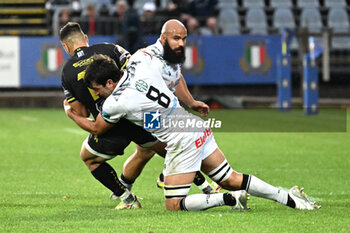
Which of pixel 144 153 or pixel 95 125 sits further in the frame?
pixel 144 153

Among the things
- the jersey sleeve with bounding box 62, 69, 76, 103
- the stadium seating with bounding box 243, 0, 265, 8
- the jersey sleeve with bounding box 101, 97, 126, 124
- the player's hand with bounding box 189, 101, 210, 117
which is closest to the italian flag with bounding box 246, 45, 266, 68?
the stadium seating with bounding box 243, 0, 265, 8

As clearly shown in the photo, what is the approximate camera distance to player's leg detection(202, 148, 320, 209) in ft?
21.4

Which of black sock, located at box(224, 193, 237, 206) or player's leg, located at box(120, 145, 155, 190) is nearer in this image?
black sock, located at box(224, 193, 237, 206)

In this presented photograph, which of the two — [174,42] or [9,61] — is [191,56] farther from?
[174,42]

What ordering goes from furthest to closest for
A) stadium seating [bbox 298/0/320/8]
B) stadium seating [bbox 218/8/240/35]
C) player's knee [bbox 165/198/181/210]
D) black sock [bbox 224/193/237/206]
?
1. stadium seating [bbox 298/0/320/8]
2. stadium seating [bbox 218/8/240/35]
3. player's knee [bbox 165/198/181/210]
4. black sock [bbox 224/193/237/206]

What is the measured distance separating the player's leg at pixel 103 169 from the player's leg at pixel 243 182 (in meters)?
0.76

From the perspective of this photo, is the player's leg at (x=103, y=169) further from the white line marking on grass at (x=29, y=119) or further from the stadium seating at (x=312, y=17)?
the stadium seating at (x=312, y=17)

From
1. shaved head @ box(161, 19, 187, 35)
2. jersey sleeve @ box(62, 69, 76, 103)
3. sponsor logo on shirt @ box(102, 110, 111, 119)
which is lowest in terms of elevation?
sponsor logo on shirt @ box(102, 110, 111, 119)

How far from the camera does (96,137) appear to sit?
697cm

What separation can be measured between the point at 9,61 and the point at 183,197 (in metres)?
15.7

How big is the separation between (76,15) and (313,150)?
11892mm

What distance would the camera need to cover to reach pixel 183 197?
6.48 metres

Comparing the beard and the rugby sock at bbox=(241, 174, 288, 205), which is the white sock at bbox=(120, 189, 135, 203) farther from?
the beard

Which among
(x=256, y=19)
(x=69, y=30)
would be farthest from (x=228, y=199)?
(x=256, y=19)
